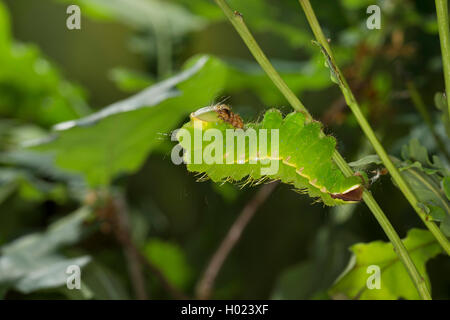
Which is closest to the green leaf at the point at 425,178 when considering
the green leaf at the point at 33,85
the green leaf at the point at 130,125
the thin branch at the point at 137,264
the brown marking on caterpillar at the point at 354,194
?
the brown marking on caterpillar at the point at 354,194

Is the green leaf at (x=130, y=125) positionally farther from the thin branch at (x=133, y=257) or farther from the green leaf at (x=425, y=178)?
the green leaf at (x=425, y=178)

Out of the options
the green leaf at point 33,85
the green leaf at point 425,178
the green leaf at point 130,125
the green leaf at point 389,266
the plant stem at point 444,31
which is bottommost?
the green leaf at point 389,266

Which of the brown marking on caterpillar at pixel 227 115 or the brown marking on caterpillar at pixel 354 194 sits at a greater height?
the brown marking on caterpillar at pixel 227 115

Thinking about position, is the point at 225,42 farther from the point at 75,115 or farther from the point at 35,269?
the point at 35,269

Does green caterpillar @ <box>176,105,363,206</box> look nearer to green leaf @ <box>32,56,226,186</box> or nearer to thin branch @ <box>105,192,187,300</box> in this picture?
green leaf @ <box>32,56,226,186</box>

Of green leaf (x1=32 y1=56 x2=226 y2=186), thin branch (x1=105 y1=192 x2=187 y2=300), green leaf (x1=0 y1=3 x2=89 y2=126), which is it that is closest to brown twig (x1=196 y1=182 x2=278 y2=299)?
thin branch (x1=105 y1=192 x2=187 y2=300)

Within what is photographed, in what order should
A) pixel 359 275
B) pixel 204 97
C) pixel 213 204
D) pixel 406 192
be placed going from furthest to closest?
pixel 213 204 → pixel 204 97 → pixel 359 275 → pixel 406 192
